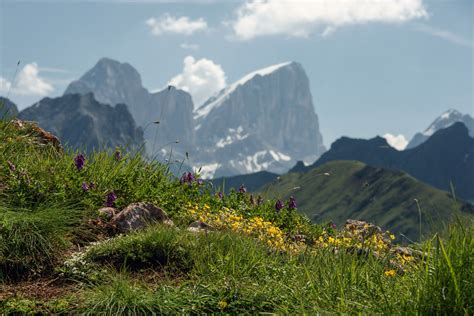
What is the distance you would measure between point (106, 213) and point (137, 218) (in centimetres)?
92

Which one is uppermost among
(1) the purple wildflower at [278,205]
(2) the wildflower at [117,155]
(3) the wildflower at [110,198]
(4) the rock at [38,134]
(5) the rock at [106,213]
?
(4) the rock at [38,134]

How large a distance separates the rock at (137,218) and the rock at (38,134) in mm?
4901

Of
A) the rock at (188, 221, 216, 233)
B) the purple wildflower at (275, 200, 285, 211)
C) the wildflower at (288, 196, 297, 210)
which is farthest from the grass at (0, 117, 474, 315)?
the wildflower at (288, 196, 297, 210)

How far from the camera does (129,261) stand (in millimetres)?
8906

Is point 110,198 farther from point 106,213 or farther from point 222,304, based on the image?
point 222,304

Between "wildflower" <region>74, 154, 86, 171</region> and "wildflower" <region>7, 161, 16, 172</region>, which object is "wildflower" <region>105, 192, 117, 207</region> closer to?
"wildflower" <region>74, 154, 86, 171</region>

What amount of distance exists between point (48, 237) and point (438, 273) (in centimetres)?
618

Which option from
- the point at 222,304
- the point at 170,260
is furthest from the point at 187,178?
the point at 222,304

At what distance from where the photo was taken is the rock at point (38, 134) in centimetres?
1439

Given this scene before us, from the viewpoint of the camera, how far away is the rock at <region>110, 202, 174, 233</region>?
1005cm

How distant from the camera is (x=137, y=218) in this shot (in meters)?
10.1

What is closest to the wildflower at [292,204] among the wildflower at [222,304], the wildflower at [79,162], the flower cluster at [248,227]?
the flower cluster at [248,227]

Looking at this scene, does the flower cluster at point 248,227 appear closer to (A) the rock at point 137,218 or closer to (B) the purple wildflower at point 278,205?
(A) the rock at point 137,218

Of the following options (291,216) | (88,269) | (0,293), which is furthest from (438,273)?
(291,216)
